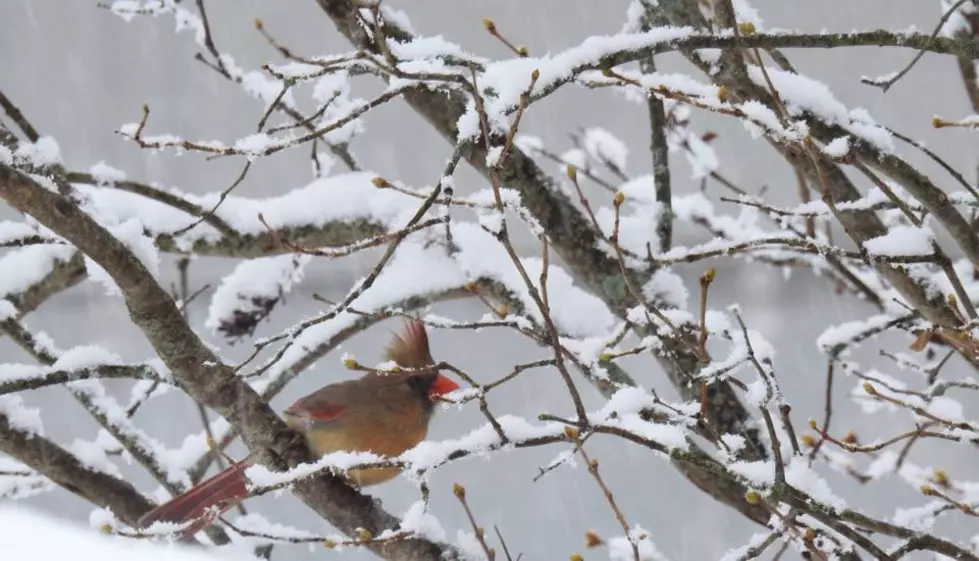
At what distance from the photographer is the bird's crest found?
2586 millimetres

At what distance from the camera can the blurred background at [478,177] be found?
4617 millimetres

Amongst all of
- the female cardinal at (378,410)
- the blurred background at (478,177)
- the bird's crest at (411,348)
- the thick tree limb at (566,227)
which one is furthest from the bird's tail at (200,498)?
the blurred background at (478,177)

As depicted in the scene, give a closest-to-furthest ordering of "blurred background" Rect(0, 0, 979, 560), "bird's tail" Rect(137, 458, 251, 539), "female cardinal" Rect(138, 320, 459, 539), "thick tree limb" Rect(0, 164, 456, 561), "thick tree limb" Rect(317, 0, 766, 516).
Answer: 1. "thick tree limb" Rect(0, 164, 456, 561)
2. "bird's tail" Rect(137, 458, 251, 539)
3. "thick tree limb" Rect(317, 0, 766, 516)
4. "female cardinal" Rect(138, 320, 459, 539)
5. "blurred background" Rect(0, 0, 979, 560)

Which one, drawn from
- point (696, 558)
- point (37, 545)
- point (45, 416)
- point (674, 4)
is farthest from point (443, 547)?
point (45, 416)

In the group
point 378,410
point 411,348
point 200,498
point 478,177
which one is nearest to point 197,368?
point 200,498

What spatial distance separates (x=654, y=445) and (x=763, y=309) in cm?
358

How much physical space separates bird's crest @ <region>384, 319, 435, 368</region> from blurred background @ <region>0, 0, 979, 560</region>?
6.43 ft

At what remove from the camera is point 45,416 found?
548 cm

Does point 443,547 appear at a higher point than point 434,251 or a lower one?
lower

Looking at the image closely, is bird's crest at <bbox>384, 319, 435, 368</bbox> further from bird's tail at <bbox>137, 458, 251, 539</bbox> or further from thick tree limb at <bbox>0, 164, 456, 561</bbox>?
thick tree limb at <bbox>0, 164, 456, 561</bbox>

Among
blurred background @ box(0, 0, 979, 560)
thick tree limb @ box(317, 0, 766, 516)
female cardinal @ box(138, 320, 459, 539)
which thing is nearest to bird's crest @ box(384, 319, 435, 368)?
female cardinal @ box(138, 320, 459, 539)

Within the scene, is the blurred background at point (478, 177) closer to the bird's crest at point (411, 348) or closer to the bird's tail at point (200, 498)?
the bird's crest at point (411, 348)

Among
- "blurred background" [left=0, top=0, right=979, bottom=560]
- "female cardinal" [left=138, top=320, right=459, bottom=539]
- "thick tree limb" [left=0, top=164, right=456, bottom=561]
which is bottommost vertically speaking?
"thick tree limb" [left=0, top=164, right=456, bottom=561]

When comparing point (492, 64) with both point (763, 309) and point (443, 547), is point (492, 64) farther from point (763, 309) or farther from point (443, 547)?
point (763, 309)
